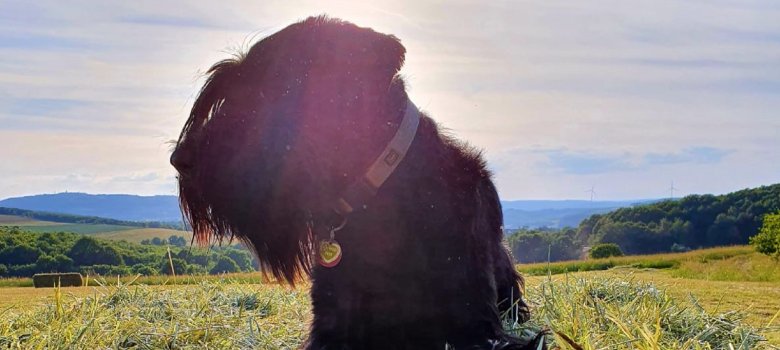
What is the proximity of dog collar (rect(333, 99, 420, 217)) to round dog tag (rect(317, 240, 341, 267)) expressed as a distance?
6.3 inches

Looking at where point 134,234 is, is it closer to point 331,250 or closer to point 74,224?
point 74,224

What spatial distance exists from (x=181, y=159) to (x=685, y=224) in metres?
52.1

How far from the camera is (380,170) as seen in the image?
2865 millimetres

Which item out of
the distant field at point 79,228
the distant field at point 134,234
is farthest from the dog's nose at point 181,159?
the distant field at point 79,228

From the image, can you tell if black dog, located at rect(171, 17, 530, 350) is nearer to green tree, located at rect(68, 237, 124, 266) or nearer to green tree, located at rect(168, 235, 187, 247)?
green tree, located at rect(168, 235, 187, 247)

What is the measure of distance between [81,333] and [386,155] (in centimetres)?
173

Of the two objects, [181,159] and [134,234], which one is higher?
[181,159]

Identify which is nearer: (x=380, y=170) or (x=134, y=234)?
(x=380, y=170)

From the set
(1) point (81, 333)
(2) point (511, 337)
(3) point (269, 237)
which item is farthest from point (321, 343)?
(1) point (81, 333)

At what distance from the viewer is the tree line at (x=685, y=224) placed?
46594 mm

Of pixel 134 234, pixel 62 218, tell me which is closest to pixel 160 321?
pixel 134 234

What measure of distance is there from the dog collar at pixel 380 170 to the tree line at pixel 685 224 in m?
41.1

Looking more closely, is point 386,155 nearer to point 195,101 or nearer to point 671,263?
point 195,101

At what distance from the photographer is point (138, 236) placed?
5231 centimetres
